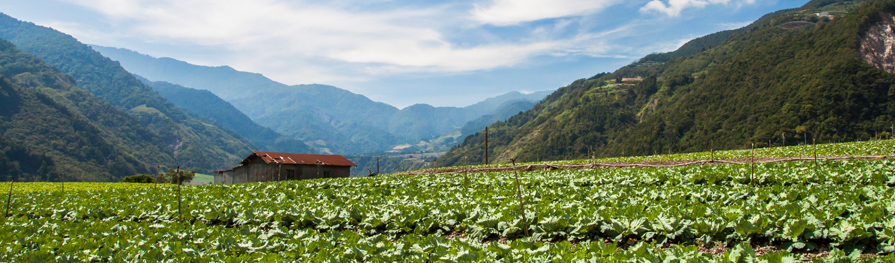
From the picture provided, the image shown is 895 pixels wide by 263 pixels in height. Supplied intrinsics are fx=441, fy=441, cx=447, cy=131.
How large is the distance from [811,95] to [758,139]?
14.5 m

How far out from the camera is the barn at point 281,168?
47.4 meters

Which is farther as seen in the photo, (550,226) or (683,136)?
(683,136)

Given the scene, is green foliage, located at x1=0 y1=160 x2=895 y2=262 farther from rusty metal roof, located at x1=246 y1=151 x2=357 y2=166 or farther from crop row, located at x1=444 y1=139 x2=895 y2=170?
rusty metal roof, located at x1=246 y1=151 x2=357 y2=166

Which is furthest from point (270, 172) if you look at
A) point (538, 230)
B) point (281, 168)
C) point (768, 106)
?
point (768, 106)

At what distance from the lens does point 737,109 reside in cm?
13050

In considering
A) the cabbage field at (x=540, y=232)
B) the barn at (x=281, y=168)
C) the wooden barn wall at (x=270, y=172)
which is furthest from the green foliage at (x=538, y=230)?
the wooden barn wall at (x=270, y=172)

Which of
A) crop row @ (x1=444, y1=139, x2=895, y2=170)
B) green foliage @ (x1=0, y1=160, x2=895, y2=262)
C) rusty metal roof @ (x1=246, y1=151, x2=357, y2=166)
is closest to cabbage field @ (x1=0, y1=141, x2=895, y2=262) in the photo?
green foliage @ (x1=0, y1=160, x2=895, y2=262)

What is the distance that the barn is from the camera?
47.4 metres

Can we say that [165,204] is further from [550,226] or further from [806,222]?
[806,222]

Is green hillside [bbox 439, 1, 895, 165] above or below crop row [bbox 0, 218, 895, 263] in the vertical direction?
above

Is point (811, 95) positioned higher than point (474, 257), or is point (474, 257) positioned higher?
point (811, 95)

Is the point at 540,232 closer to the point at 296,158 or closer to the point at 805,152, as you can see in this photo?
the point at 805,152

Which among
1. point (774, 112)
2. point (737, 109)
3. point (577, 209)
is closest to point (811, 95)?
point (774, 112)

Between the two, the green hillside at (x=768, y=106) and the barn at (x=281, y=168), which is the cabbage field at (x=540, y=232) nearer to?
the barn at (x=281, y=168)
